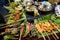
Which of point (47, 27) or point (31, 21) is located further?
point (31, 21)

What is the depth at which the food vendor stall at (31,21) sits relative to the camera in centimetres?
248

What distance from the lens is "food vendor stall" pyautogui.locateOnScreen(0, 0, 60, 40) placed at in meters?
2.48

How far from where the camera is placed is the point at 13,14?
293 centimetres

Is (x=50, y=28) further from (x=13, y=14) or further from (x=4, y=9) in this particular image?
(x=4, y=9)

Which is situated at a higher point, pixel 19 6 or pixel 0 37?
pixel 19 6

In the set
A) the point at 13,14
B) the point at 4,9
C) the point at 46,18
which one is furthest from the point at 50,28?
the point at 4,9

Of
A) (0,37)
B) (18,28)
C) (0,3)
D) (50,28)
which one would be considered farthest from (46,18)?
(0,3)

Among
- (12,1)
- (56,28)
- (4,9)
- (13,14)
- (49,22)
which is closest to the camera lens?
(56,28)

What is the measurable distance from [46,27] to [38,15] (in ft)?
1.09

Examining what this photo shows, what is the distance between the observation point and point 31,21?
2732 millimetres

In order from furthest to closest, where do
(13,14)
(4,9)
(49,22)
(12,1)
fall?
(12,1)
(4,9)
(13,14)
(49,22)

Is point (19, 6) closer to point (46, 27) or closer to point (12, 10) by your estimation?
point (12, 10)

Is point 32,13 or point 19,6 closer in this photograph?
point 32,13

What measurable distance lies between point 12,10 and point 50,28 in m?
0.85
